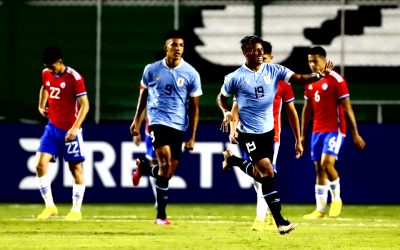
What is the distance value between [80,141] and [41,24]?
5.95 m

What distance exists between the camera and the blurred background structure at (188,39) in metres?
19.9

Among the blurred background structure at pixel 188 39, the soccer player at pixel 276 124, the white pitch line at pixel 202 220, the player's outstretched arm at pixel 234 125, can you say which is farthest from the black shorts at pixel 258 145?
the blurred background structure at pixel 188 39

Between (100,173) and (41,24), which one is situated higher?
(41,24)

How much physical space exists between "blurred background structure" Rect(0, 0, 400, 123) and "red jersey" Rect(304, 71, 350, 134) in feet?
12.9

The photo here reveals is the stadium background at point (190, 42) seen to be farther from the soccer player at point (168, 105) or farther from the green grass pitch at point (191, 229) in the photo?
the soccer player at point (168, 105)

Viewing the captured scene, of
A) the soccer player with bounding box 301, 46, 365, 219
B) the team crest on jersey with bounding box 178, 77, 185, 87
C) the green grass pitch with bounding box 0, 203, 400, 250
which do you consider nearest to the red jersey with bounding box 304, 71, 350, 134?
the soccer player with bounding box 301, 46, 365, 219

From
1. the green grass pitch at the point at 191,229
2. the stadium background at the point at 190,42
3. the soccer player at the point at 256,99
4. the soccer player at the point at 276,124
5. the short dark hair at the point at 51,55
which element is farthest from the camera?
the stadium background at the point at 190,42

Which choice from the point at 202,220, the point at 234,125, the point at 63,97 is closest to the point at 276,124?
the point at 234,125

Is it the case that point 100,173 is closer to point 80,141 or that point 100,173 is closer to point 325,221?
point 80,141

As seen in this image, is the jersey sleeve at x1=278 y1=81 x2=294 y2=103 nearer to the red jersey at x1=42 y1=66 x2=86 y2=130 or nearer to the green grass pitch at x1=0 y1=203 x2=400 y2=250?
the green grass pitch at x1=0 y1=203 x2=400 y2=250

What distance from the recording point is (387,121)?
1934 centimetres

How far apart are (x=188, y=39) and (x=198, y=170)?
9.99ft

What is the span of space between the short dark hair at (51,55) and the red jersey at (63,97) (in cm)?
29

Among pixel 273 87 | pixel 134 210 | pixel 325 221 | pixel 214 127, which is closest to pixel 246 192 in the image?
pixel 214 127
